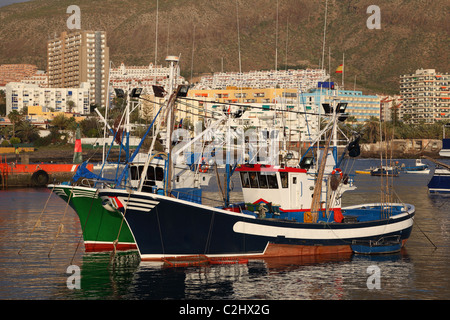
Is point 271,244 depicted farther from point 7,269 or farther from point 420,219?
point 420,219

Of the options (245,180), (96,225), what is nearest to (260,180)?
(245,180)

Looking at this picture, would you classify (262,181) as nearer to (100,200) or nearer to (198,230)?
(198,230)

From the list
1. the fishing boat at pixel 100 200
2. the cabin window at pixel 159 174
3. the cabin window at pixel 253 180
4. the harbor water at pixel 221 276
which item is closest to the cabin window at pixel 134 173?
the fishing boat at pixel 100 200

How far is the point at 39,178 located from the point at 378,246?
3078 inches

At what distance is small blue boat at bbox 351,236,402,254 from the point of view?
44.1 metres

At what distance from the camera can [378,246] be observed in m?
44.8

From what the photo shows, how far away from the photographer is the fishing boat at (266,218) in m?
37.3

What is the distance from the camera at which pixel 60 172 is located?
368 ft

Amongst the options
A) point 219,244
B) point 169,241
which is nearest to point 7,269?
point 169,241

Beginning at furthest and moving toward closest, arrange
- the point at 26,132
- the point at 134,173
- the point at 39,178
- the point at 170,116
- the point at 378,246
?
the point at 26,132 < the point at 39,178 < the point at 134,173 < the point at 378,246 < the point at 170,116

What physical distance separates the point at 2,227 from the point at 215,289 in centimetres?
3176

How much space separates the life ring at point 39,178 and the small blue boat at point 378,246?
253 ft

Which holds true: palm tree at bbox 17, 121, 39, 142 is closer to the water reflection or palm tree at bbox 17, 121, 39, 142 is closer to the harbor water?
the harbor water

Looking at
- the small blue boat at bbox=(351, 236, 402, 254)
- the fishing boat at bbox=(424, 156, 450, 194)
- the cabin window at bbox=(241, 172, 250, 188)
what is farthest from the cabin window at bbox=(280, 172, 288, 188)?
the fishing boat at bbox=(424, 156, 450, 194)
